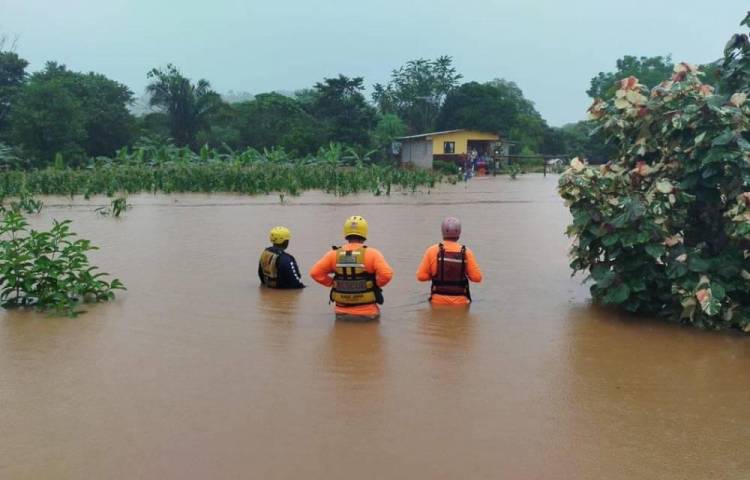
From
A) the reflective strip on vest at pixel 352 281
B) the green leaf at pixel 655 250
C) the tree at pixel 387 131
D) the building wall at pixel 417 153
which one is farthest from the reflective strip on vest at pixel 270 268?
the tree at pixel 387 131

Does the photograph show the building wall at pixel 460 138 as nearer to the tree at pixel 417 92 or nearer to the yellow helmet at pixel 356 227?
the tree at pixel 417 92

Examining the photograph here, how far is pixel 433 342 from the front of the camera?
22.9ft

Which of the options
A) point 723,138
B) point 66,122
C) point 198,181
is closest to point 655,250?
point 723,138

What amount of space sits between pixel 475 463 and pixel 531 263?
7.44 meters

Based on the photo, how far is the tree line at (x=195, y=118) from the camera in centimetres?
4041

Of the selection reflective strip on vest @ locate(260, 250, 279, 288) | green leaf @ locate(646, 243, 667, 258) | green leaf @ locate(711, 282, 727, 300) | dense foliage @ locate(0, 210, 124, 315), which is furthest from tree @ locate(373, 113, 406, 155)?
green leaf @ locate(711, 282, 727, 300)

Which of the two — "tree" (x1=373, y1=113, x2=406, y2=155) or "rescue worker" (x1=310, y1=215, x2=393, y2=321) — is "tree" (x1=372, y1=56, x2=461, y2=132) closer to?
"tree" (x1=373, y1=113, x2=406, y2=155)

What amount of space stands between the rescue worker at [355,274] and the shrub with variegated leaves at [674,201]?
6.95ft

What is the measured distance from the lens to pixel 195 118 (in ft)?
171

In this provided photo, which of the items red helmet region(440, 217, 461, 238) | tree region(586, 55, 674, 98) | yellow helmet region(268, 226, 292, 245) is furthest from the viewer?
tree region(586, 55, 674, 98)

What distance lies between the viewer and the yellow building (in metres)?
50.3

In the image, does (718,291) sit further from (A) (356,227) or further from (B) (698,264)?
(A) (356,227)

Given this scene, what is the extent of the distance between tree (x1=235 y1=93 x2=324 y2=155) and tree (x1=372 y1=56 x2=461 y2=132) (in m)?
17.2

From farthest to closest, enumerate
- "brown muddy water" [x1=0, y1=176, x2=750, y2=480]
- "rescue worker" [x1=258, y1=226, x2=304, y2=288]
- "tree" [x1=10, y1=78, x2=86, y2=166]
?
"tree" [x1=10, y1=78, x2=86, y2=166] → "rescue worker" [x1=258, y1=226, x2=304, y2=288] → "brown muddy water" [x1=0, y1=176, x2=750, y2=480]
